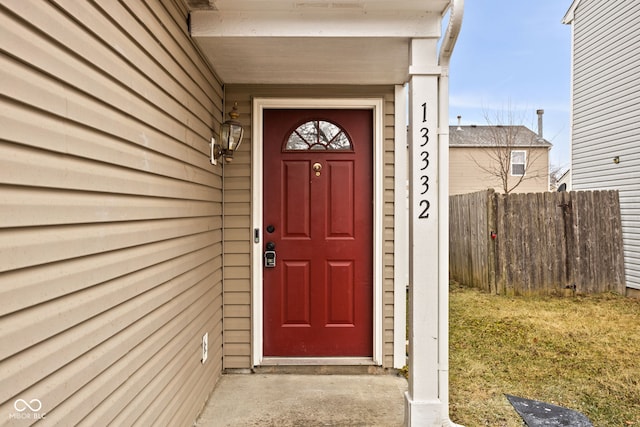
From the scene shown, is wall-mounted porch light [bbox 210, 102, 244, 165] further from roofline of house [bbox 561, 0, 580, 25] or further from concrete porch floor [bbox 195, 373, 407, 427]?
roofline of house [bbox 561, 0, 580, 25]

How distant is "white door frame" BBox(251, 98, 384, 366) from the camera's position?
3027mm

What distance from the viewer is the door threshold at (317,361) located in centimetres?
301

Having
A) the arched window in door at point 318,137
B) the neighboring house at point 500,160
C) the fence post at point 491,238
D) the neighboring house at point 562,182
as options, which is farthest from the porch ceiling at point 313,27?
the neighboring house at point 562,182

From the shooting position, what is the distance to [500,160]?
38.1ft

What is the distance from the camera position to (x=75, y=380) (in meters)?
1.11

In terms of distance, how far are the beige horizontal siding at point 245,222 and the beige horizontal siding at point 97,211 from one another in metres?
0.81

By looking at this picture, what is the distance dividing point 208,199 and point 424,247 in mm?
1408

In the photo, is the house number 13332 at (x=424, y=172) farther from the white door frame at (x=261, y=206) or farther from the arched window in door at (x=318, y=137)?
the arched window in door at (x=318, y=137)

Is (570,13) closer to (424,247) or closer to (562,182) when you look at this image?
(562,182)

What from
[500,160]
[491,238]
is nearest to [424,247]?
[491,238]

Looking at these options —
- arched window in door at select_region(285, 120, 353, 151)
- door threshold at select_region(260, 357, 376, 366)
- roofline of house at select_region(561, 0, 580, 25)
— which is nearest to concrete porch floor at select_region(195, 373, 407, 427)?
door threshold at select_region(260, 357, 376, 366)

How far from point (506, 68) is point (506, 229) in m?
12.1

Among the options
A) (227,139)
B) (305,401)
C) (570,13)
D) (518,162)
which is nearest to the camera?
(305,401)

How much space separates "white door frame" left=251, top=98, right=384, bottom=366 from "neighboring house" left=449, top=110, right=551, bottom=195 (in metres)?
9.90
